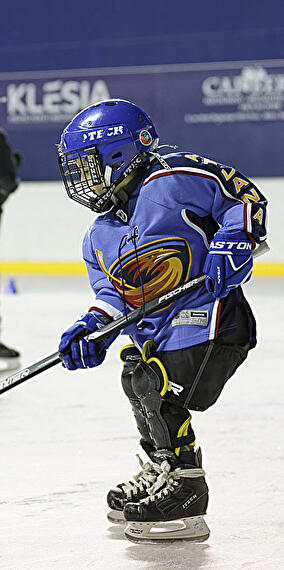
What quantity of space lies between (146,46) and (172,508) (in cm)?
669

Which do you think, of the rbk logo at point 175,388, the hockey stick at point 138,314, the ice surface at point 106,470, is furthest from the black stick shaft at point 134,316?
the ice surface at point 106,470

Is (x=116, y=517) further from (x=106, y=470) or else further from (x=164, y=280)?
(x=164, y=280)

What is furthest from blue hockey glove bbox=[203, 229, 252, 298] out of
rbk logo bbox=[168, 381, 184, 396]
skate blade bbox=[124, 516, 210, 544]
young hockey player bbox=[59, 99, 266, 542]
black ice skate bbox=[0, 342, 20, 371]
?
black ice skate bbox=[0, 342, 20, 371]

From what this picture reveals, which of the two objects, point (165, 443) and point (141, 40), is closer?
point (165, 443)

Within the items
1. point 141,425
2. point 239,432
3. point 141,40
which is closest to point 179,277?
point 141,425

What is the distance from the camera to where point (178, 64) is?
807 centimetres

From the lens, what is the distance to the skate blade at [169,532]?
1.97 m

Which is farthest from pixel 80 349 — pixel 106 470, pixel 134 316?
pixel 106 470

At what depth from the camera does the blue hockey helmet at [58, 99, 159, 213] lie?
1964 millimetres

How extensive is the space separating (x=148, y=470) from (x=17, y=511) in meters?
0.35

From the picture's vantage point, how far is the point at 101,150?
1.97 metres

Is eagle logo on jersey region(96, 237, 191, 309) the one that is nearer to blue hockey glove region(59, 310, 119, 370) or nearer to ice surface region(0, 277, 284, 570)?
blue hockey glove region(59, 310, 119, 370)

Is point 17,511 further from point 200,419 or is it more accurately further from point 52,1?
point 52,1

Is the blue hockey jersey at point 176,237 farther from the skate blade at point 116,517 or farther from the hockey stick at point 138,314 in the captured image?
the skate blade at point 116,517
